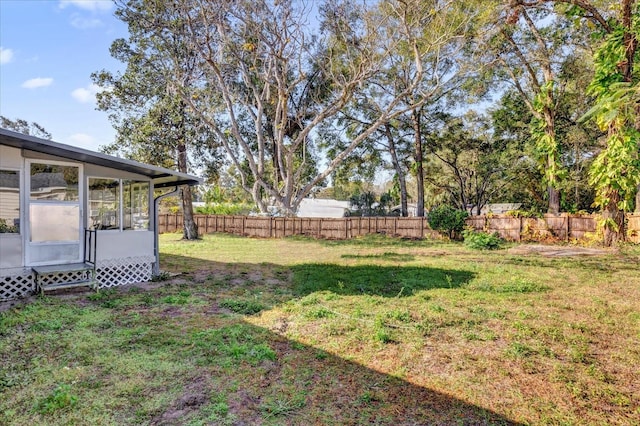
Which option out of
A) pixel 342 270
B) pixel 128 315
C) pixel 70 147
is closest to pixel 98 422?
pixel 128 315

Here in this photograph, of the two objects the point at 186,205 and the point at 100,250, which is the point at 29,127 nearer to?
the point at 186,205

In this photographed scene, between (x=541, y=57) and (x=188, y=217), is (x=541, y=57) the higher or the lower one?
the higher one

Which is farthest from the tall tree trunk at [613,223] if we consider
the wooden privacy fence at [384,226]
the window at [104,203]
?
the window at [104,203]

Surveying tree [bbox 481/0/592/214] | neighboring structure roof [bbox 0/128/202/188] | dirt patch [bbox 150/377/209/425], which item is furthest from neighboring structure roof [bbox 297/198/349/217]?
dirt patch [bbox 150/377/209/425]

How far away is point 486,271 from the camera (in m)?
8.34

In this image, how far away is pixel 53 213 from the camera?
665 cm

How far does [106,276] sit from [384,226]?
12.9 m

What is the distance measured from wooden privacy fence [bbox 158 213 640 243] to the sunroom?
10.3 meters

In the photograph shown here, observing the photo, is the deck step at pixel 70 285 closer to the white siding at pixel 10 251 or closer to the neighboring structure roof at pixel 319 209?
the white siding at pixel 10 251

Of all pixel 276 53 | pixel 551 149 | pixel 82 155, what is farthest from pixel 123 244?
pixel 551 149

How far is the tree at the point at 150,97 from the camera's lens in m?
15.5

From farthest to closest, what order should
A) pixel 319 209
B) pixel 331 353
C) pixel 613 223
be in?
pixel 319 209, pixel 613 223, pixel 331 353

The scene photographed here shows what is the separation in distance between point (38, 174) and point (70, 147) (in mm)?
902

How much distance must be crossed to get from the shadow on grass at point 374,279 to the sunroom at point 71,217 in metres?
3.63
